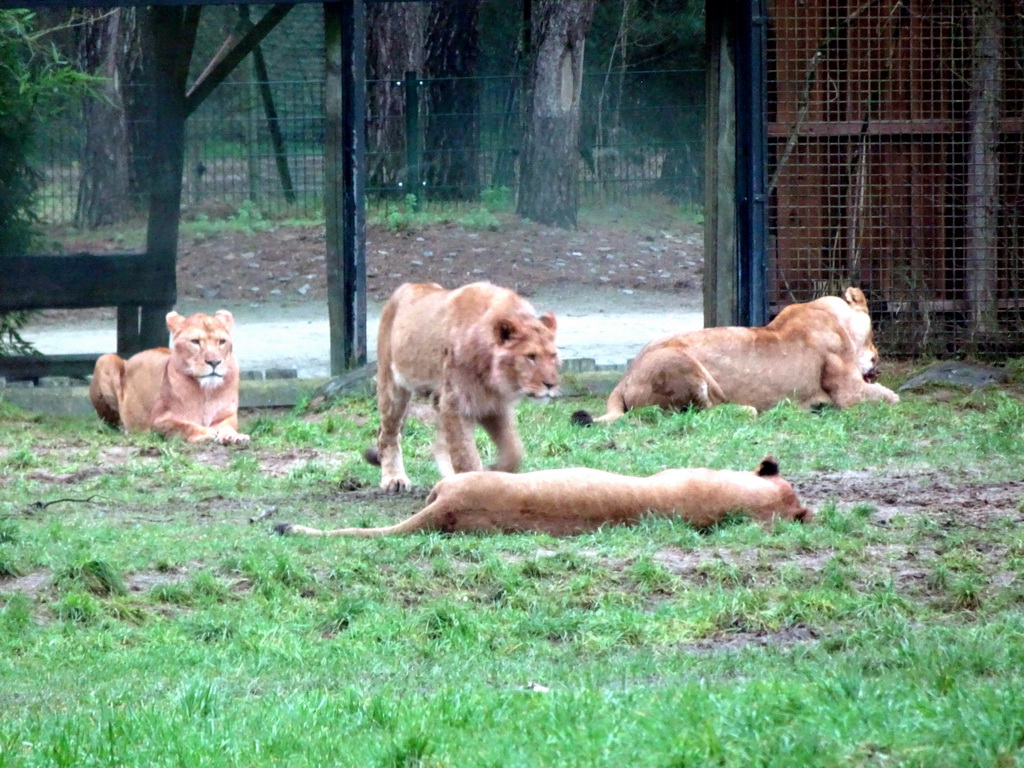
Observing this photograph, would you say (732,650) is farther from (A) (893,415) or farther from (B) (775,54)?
(B) (775,54)

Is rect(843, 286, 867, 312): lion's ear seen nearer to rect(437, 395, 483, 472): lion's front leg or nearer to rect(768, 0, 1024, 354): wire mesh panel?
rect(768, 0, 1024, 354): wire mesh panel

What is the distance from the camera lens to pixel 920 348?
13.3 metres

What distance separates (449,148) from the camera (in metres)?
20.3

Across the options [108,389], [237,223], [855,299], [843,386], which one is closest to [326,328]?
[237,223]

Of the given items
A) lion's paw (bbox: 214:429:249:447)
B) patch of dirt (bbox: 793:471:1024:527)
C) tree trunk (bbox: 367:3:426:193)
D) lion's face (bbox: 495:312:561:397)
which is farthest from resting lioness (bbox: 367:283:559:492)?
tree trunk (bbox: 367:3:426:193)

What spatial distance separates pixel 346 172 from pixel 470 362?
5230 millimetres

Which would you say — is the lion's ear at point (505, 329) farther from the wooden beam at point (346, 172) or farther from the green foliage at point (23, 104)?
the green foliage at point (23, 104)

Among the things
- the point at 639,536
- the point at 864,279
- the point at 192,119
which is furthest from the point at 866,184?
the point at 639,536

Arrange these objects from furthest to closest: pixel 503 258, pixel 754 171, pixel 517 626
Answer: pixel 503 258, pixel 754 171, pixel 517 626

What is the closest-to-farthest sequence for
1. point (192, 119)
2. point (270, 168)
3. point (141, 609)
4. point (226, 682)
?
1. point (226, 682)
2. point (141, 609)
3. point (192, 119)
4. point (270, 168)

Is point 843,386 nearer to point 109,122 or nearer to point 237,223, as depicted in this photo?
point 109,122

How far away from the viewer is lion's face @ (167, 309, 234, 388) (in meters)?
11.4

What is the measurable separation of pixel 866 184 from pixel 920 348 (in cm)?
153

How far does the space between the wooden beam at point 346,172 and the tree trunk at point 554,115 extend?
8.28 metres
